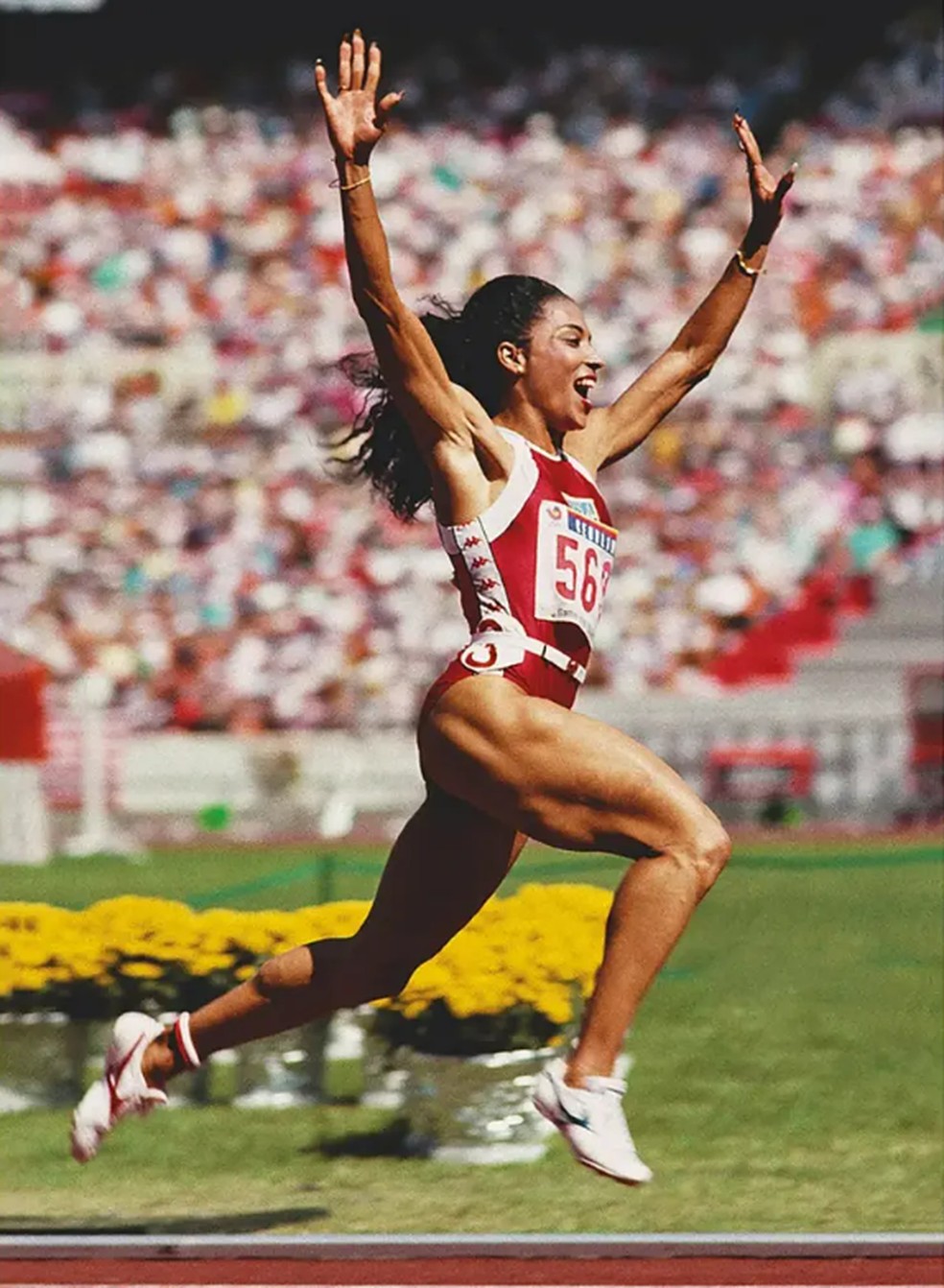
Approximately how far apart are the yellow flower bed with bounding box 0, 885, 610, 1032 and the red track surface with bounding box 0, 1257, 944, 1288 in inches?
74.4

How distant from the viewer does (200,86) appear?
27.4 metres

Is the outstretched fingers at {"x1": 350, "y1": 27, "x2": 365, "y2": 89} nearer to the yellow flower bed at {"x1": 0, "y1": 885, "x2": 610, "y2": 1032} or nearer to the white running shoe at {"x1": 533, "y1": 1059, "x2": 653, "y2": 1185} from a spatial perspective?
the white running shoe at {"x1": 533, "y1": 1059, "x2": 653, "y2": 1185}

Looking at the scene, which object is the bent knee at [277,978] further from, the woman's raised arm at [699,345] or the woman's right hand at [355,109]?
the woman's right hand at [355,109]

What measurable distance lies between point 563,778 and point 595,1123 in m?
0.67

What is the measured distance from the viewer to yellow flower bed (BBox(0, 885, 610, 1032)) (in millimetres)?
7520

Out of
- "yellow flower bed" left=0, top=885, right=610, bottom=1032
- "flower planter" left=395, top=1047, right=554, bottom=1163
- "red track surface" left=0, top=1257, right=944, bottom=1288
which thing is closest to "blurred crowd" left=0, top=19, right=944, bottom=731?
"yellow flower bed" left=0, top=885, right=610, bottom=1032

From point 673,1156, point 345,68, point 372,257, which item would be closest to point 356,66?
point 345,68

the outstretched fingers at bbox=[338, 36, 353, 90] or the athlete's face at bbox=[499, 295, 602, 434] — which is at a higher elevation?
the outstretched fingers at bbox=[338, 36, 353, 90]

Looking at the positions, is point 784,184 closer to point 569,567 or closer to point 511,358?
point 511,358

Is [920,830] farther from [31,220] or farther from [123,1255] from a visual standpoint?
[123,1255]

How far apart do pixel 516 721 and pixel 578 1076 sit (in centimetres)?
71

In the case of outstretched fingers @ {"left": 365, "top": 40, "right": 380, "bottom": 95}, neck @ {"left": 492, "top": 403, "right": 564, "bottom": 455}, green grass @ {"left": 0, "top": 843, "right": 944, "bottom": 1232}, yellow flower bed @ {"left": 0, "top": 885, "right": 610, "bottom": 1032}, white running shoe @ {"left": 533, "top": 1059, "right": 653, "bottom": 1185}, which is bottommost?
green grass @ {"left": 0, "top": 843, "right": 944, "bottom": 1232}

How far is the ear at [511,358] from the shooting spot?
5.50 m

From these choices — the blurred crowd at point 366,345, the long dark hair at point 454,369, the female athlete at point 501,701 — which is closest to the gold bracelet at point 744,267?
the female athlete at point 501,701
